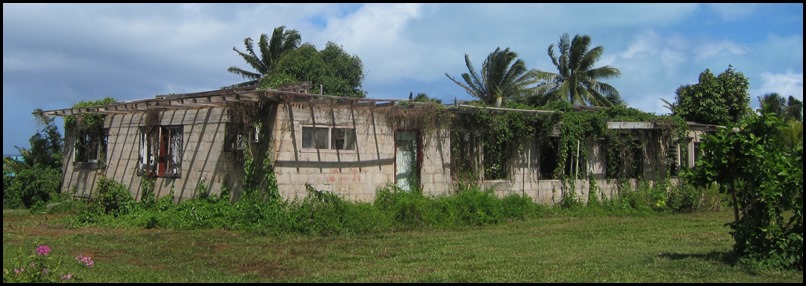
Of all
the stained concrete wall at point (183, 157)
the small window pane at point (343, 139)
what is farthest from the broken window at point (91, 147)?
the small window pane at point (343, 139)

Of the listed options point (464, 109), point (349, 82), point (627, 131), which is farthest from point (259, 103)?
point (349, 82)

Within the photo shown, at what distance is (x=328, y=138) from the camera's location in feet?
49.5

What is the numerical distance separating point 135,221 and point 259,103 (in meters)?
3.53

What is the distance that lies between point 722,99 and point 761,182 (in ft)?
48.8

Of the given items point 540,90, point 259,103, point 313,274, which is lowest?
point 313,274

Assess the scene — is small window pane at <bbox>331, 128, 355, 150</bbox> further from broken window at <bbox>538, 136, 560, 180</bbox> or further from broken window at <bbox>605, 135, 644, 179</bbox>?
broken window at <bbox>605, 135, 644, 179</bbox>

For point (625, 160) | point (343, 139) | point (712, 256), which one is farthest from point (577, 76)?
point (712, 256)

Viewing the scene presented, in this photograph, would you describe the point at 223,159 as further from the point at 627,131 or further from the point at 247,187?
the point at 627,131

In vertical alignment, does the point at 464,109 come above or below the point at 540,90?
below

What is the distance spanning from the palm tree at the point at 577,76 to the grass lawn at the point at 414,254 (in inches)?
879

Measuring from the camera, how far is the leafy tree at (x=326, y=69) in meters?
32.8

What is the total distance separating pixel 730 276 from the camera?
8.00m

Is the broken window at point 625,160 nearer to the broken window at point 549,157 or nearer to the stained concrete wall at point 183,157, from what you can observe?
the broken window at point 549,157

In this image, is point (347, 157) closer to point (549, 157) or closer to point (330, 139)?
point (330, 139)
